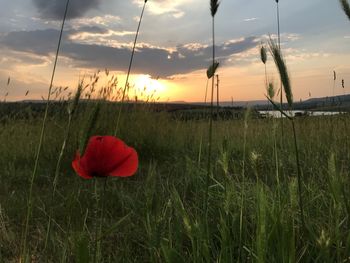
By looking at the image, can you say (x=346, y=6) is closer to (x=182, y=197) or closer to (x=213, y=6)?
(x=213, y=6)

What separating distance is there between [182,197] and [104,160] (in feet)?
6.23

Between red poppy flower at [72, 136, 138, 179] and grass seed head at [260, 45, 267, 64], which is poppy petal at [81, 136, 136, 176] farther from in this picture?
grass seed head at [260, 45, 267, 64]

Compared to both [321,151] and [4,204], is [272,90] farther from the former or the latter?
[321,151]

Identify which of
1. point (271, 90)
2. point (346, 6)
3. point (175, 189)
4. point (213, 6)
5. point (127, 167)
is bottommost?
point (175, 189)

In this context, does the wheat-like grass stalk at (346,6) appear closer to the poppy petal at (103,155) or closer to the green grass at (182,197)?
the green grass at (182,197)

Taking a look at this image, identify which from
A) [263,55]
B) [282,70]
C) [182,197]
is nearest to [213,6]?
[282,70]

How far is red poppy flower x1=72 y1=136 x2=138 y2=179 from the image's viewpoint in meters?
0.94

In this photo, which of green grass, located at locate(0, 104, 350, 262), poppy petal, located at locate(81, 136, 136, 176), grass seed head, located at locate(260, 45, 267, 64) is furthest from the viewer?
grass seed head, located at locate(260, 45, 267, 64)

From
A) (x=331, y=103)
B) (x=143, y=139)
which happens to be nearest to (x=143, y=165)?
(x=143, y=139)

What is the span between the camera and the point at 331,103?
5098mm

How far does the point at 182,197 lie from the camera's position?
9.16 feet

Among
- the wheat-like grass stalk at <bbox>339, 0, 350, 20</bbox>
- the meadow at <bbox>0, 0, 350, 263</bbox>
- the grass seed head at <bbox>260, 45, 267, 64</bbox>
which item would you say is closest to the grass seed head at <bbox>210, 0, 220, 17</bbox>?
the meadow at <bbox>0, 0, 350, 263</bbox>

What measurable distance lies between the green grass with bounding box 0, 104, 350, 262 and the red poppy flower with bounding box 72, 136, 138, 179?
0.07m

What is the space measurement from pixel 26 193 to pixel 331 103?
3.69 metres
